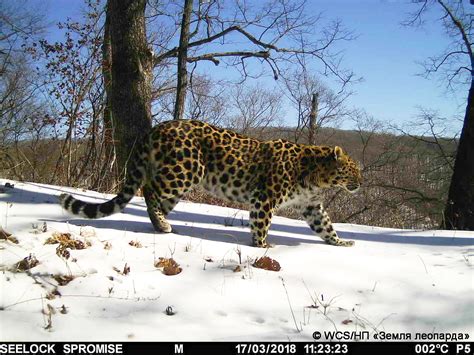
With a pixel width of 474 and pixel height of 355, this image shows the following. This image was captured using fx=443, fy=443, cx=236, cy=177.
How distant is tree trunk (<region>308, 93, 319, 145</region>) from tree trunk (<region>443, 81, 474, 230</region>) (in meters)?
16.4

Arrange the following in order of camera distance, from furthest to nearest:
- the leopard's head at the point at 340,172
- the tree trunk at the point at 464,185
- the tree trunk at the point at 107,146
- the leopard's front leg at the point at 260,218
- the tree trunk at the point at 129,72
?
the tree trunk at the point at 464,185, the tree trunk at the point at 107,146, the tree trunk at the point at 129,72, the leopard's head at the point at 340,172, the leopard's front leg at the point at 260,218

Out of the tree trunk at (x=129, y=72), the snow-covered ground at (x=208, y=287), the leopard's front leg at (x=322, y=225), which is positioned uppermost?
the tree trunk at (x=129, y=72)

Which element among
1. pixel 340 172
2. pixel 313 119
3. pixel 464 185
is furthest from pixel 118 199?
pixel 313 119

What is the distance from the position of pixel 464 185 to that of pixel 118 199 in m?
9.69

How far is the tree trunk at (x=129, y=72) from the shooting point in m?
10.0

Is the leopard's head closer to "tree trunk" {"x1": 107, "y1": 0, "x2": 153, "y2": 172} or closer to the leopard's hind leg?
the leopard's hind leg

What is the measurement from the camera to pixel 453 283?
512 cm

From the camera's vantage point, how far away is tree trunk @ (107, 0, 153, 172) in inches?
396

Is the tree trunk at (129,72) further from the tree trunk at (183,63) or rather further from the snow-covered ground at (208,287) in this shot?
the tree trunk at (183,63)

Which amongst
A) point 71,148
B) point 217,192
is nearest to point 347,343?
point 217,192

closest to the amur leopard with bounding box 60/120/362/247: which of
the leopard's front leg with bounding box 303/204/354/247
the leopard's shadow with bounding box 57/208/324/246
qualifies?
the leopard's front leg with bounding box 303/204/354/247

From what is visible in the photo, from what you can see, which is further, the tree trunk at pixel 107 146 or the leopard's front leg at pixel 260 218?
the tree trunk at pixel 107 146

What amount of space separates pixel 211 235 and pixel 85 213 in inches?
74.3

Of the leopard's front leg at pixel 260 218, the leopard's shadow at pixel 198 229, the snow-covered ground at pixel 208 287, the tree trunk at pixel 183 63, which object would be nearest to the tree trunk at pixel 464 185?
the snow-covered ground at pixel 208 287
